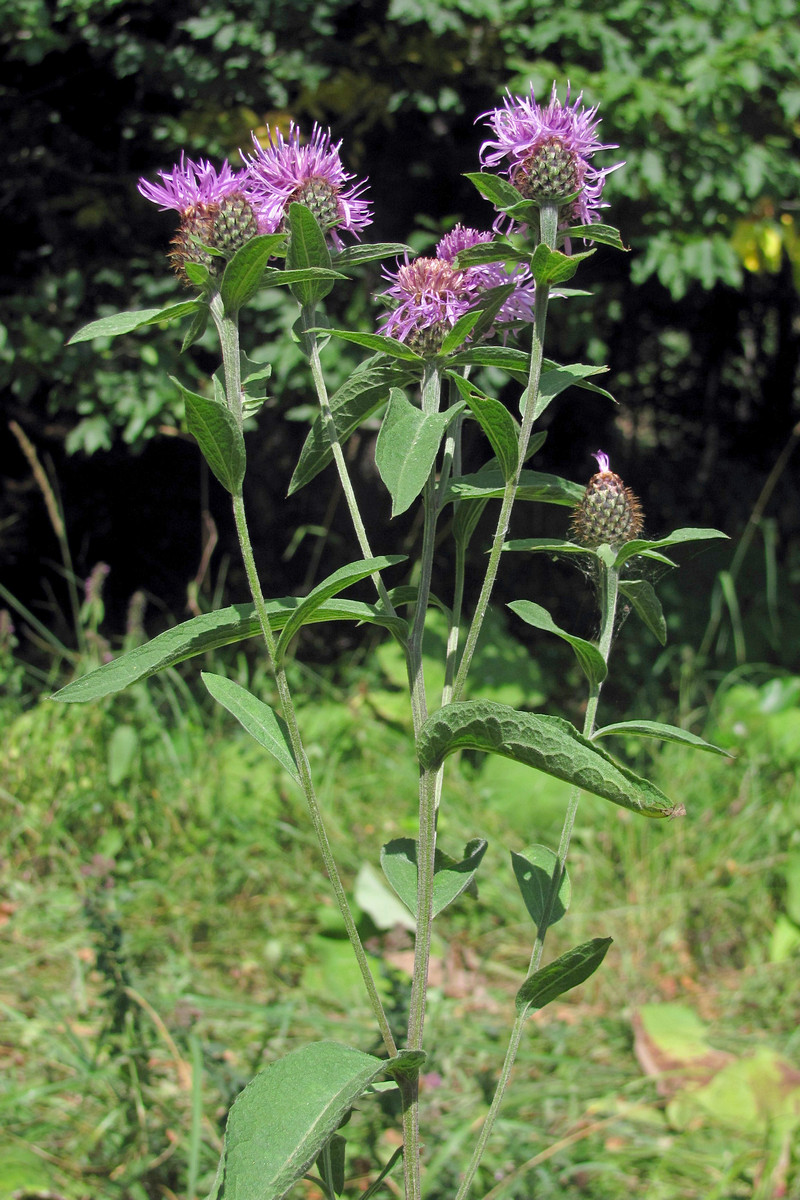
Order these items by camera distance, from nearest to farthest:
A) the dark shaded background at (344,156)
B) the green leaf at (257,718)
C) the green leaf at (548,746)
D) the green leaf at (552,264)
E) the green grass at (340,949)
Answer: the green leaf at (548,746), the green leaf at (552,264), the green leaf at (257,718), the green grass at (340,949), the dark shaded background at (344,156)

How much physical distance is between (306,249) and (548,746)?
0.40m

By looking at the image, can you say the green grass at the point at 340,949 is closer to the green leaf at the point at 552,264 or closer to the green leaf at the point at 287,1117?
the green leaf at the point at 287,1117

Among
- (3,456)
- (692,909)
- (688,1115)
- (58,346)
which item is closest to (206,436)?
(688,1115)

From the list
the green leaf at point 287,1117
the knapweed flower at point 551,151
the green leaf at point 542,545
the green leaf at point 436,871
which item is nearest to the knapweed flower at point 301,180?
the knapweed flower at point 551,151

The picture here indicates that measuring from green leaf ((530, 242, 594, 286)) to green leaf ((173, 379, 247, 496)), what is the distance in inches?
9.7

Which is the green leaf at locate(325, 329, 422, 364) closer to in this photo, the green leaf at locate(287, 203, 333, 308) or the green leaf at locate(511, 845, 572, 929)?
the green leaf at locate(287, 203, 333, 308)

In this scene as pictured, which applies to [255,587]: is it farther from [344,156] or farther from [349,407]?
[344,156]

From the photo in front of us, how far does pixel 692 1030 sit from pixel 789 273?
3.32 m

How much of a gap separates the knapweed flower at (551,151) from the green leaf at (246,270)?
21 cm

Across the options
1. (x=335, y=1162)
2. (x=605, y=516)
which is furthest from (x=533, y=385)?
(x=335, y=1162)

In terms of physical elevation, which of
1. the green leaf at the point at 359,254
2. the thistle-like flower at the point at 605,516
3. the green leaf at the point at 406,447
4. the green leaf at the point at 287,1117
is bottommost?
the green leaf at the point at 287,1117

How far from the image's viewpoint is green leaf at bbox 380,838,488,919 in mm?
814

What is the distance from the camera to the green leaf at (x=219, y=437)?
66 centimetres

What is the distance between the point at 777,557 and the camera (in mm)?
4219
